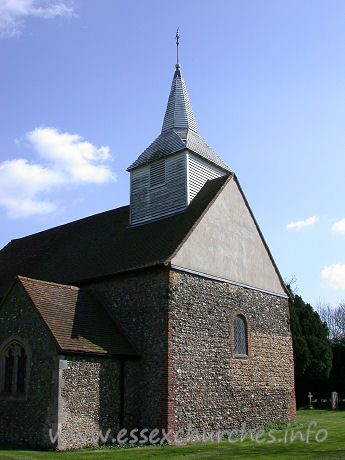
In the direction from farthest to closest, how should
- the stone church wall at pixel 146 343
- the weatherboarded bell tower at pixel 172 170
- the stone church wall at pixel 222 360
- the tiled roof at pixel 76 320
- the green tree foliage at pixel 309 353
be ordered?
the green tree foliage at pixel 309 353 → the weatherboarded bell tower at pixel 172 170 → the stone church wall at pixel 222 360 → the stone church wall at pixel 146 343 → the tiled roof at pixel 76 320

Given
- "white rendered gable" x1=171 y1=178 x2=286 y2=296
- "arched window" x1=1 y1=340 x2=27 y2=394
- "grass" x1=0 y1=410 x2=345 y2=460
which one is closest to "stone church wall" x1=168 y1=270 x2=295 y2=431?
"white rendered gable" x1=171 y1=178 x2=286 y2=296

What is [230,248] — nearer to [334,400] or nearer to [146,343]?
[146,343]

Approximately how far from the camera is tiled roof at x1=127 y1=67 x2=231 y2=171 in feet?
69.3

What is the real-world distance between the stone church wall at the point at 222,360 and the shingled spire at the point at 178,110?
29.0ft

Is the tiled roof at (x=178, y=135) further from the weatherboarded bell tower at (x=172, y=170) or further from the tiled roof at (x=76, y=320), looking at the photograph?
the tiled roof at (x=76, y=320)

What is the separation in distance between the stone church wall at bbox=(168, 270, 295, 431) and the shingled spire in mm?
8837

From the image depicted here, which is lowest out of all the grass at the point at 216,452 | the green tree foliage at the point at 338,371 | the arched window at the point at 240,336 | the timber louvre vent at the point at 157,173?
the grass at the point at 216,452

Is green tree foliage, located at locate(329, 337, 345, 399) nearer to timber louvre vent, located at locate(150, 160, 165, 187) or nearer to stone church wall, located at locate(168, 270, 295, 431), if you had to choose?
stone church wall, located at locate(168, 270, 295, 431)

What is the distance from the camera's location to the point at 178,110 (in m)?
23.5

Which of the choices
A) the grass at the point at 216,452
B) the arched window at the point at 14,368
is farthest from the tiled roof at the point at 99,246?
the grass at the point at 216,452

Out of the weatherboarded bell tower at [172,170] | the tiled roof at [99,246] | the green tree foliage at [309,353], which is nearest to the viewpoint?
the tiled roof at [99,246]

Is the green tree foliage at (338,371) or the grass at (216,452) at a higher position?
the green tree foliage at (338,371)

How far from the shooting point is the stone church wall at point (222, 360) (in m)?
15.4

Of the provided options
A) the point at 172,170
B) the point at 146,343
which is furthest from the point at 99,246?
the point at 146,343
